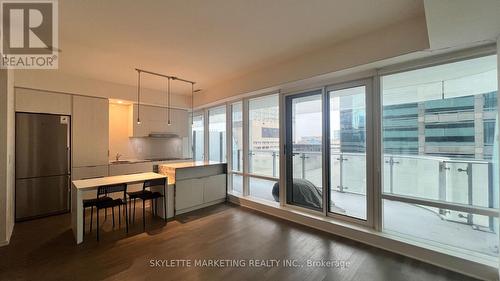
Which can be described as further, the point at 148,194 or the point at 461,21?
the point at 148,194

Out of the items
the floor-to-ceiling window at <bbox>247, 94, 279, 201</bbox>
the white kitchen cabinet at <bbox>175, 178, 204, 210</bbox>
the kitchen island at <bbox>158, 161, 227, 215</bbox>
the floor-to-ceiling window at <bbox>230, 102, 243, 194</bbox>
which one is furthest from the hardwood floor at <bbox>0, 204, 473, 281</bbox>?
the floor-to-ceiling window at <bbox>230, 102, 243, 194</bbox>

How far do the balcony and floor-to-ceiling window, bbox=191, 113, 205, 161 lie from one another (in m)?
3.94

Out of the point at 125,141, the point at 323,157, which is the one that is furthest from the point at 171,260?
the point at 125,141

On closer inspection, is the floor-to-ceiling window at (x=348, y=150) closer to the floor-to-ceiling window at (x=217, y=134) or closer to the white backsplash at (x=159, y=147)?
the floor-to-ceiling window at (x=217, y=134)

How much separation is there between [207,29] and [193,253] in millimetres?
2885

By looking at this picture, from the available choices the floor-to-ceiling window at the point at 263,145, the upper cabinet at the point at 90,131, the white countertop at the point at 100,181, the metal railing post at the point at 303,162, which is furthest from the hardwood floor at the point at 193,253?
the upper cabinet at the point at 90,131

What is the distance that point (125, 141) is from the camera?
19.5ft

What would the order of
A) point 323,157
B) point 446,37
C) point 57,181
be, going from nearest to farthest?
1. point 446,37
2. point 323,157
3. point 57,181

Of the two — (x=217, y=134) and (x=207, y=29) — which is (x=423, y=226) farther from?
(x=217, y=134)

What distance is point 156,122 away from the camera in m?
6.09

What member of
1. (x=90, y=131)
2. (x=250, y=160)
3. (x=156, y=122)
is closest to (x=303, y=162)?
(x=250, y=160)

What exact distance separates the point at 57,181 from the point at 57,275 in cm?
A: 266

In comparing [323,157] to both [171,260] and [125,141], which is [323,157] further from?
[125,141]

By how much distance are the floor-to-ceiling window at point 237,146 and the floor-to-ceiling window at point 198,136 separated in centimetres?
148
